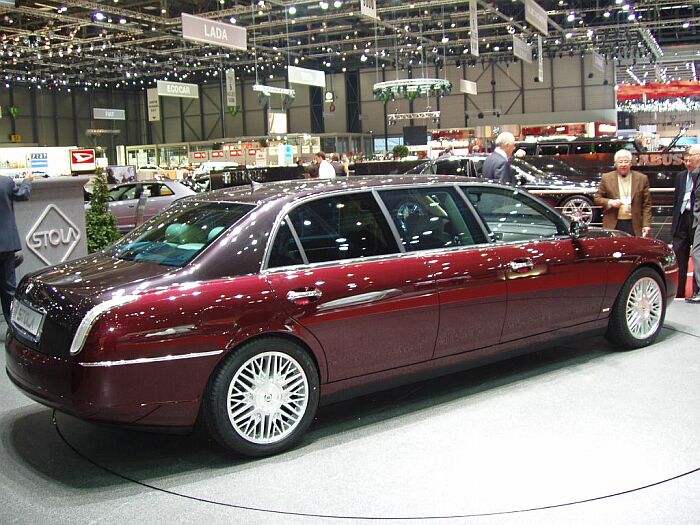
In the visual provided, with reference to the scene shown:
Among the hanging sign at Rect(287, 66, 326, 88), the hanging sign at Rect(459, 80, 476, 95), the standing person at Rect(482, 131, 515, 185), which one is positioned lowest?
the standing person at Rect(482, 131, 515, 185)

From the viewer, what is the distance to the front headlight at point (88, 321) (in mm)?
3396

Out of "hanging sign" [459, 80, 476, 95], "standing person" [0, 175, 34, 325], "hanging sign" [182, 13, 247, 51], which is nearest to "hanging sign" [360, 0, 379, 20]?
"hanging sign" [182, 13, 247, 51]

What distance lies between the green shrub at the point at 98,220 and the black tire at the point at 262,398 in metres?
5.78

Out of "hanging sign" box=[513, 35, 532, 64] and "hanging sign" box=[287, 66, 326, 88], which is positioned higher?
"hanging sign" box=[513, 35, 532, 64]

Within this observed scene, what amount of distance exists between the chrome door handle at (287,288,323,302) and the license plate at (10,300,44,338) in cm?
124

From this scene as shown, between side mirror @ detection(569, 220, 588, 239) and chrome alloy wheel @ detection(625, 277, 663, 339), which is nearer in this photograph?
side mirror @ detection(569, 220, 588, 239)

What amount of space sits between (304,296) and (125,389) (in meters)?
1.00

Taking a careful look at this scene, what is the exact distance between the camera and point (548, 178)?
1455 centimetres

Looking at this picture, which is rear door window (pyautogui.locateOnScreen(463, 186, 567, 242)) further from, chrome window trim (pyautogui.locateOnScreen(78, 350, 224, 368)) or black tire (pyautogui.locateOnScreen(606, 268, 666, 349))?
chrome window trim (pyautogui.locateOnScreen(78, 350, 224, 368))

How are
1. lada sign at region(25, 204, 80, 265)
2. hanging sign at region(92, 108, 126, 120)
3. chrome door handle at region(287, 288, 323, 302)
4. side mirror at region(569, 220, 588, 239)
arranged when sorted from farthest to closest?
1. hanging sign at region(92, 108, 126, 120)
2. lada sign at region(25, 204, 80, 265)
3. side mirror at region(569, 220, 588, 239)
4. chrome door handle at region(287, 288, 323, 302)

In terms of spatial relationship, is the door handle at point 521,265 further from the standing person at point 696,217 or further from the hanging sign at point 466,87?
the hanging sign at point 466,87

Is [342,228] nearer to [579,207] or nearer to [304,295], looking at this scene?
[304,295]

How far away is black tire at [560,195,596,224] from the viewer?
13.7 metres

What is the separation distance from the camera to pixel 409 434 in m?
4.13
